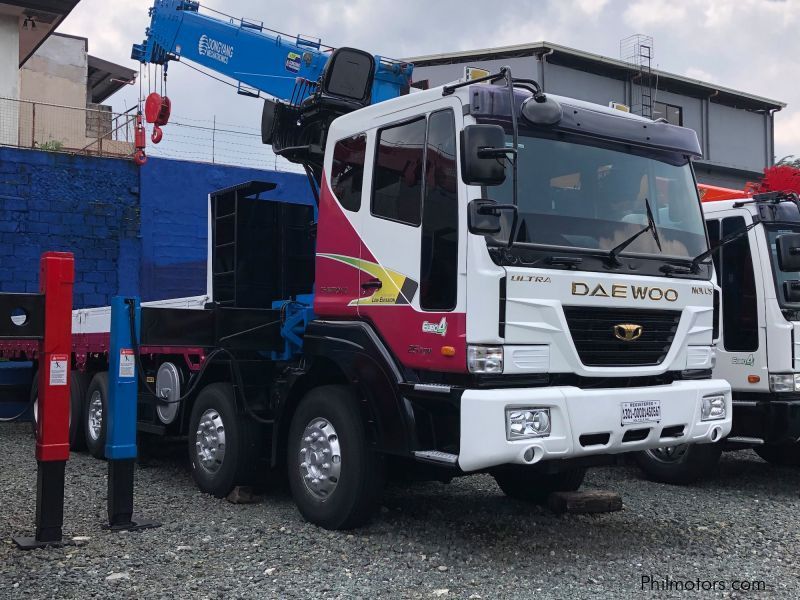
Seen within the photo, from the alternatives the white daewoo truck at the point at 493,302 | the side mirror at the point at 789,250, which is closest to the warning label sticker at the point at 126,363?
the white daewoo truck at the point at 493,302

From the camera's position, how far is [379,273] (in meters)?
5.59

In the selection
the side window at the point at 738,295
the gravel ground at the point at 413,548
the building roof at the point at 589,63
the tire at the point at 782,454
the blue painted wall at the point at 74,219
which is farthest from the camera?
the building roof at the point at 589,63

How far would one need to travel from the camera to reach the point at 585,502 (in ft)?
20.8

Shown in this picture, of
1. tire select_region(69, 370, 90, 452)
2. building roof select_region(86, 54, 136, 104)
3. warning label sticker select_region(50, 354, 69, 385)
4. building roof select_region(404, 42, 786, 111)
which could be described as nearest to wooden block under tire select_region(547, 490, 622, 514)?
warning label sticker select_region(50, 354, 69, 385)

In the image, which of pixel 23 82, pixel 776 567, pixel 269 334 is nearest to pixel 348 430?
pixel 269 334

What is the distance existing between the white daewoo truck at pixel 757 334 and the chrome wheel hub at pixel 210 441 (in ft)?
13.4

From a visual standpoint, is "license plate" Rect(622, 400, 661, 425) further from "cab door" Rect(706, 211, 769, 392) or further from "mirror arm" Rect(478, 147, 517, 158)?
"cab door" Rect(706, 211, 769, 392)

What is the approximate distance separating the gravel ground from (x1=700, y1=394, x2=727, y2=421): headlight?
0.88 m

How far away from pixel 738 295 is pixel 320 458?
419cm

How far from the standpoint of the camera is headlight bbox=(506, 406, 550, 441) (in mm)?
4688

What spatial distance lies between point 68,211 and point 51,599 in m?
11.3

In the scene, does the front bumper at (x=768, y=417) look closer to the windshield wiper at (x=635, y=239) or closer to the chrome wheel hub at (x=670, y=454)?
the chrome wheel hub at (x=670, y=454)

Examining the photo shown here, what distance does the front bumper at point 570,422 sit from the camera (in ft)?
15.2
